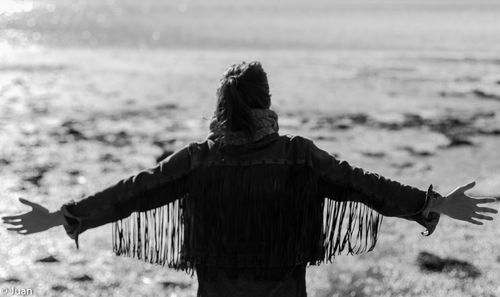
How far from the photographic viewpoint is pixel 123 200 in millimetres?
2488

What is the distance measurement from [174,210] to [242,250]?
263 mm

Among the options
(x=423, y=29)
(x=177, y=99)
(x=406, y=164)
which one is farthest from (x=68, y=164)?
(x=423, y=29)

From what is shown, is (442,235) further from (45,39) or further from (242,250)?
(45,39)

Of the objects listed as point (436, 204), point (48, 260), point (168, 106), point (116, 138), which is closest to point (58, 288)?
point (48, 260)

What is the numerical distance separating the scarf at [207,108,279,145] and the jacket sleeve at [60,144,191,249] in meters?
0.11

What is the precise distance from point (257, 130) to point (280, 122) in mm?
7285

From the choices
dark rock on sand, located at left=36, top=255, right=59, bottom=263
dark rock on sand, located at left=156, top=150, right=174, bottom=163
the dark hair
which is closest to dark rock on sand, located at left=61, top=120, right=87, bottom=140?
dark rock on sand, located at left=156, top=150, right=174, bottom=163

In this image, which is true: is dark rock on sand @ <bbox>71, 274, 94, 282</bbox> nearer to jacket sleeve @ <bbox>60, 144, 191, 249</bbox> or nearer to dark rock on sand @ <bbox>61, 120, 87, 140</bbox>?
jacket sleeve @ <bbox>60, 144, 191, 249</bbox>

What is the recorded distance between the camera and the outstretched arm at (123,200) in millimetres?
2418

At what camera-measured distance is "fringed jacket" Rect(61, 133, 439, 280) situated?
2418mm

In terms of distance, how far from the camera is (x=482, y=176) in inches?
276

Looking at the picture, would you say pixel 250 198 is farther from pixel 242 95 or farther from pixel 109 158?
pixel 109 158

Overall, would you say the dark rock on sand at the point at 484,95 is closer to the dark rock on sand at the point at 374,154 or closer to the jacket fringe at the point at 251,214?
the dark rock on sand at the point at 374,154

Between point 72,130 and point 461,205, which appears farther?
point 72,130
